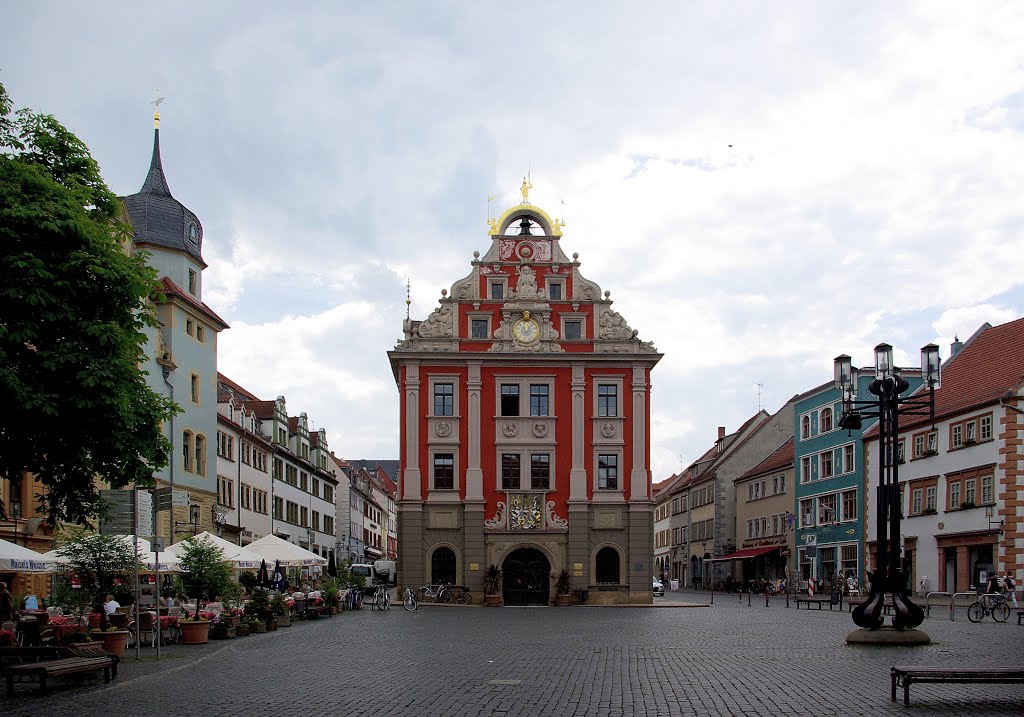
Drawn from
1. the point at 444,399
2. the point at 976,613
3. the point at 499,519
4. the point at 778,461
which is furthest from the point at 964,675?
the point at 778,461

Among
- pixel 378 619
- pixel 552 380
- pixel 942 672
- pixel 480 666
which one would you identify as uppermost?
pixel 552 380

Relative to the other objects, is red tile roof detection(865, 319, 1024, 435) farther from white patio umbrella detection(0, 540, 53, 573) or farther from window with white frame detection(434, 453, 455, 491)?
white patio umbrella detection(0, 540, 53, 573)

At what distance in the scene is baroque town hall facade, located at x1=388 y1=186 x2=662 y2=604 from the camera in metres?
62.7

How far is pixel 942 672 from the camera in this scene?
14.9 metres

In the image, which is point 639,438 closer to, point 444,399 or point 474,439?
point 474,439

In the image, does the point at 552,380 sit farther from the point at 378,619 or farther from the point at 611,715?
the point at 611,715

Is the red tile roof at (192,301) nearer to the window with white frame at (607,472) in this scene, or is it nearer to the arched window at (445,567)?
the arched window at (445,567)

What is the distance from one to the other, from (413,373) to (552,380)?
7147mm

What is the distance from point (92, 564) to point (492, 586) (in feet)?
116

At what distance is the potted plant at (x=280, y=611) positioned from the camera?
37.8 metres

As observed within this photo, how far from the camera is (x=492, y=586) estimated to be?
61406 mm

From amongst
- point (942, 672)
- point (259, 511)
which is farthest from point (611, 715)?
point (259, 511)

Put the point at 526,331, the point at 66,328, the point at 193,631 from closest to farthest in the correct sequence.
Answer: the point at 66,328
the point at 193,631
the point at 526,331

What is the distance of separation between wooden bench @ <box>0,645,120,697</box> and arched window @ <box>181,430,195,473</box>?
1344 inches
